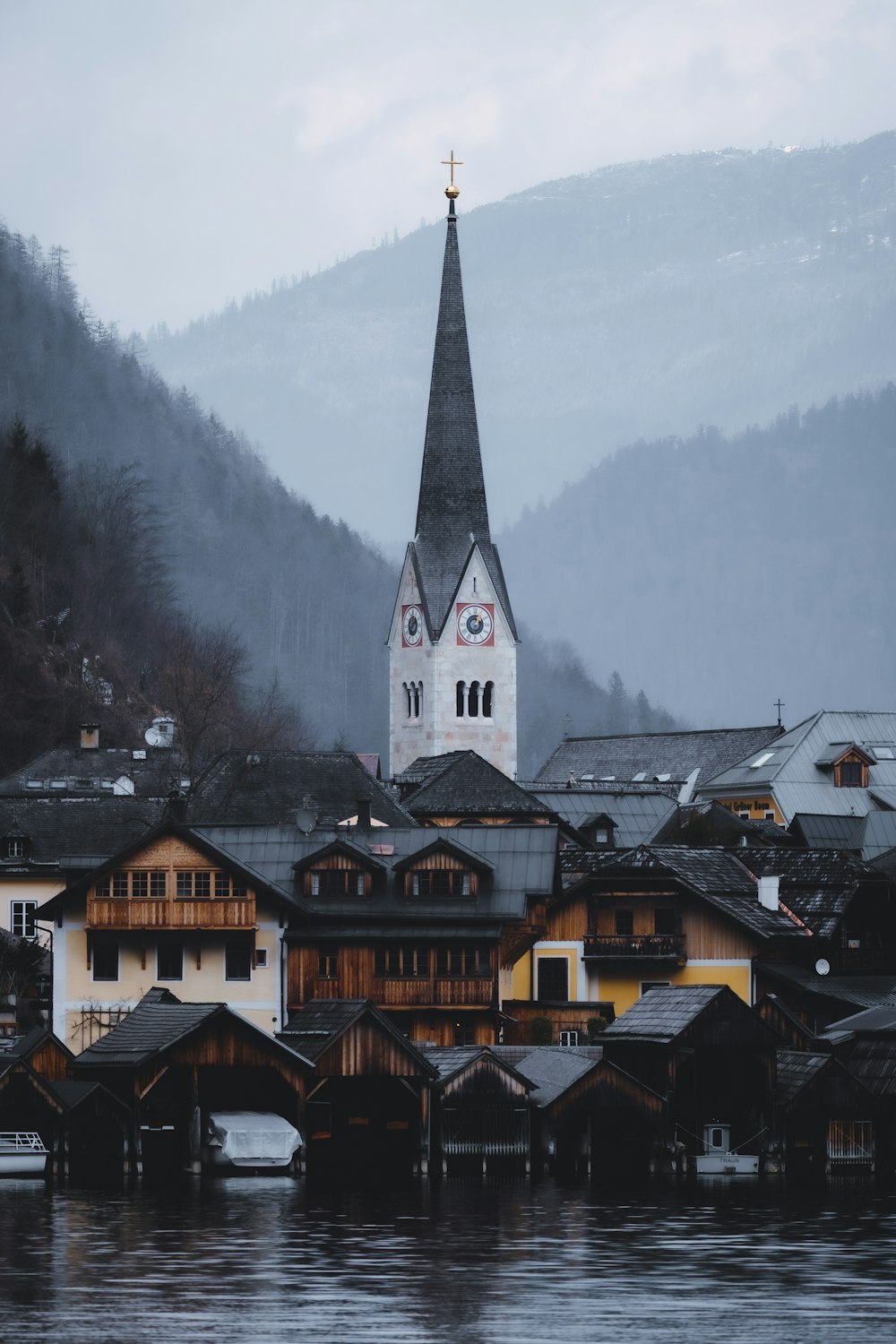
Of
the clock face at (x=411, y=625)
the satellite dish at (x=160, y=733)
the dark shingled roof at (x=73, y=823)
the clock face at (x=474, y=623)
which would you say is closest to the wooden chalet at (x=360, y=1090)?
the dark shingled roof at (x=73, y=823)

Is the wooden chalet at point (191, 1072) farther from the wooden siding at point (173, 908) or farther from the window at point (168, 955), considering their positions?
the window at point (168, 955)

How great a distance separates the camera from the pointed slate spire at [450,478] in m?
150

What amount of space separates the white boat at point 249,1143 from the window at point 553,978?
673 inches

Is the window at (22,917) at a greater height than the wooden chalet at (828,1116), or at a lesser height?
greater

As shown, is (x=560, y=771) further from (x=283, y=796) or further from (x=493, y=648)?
(x=283, y=796)

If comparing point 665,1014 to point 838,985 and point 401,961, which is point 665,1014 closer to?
point 401,961

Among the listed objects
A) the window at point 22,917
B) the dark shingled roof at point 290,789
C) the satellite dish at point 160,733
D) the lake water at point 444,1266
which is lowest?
the lake water at point 444,1266

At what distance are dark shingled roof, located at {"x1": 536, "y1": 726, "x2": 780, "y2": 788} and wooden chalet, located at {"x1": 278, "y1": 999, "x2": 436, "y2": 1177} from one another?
258ft

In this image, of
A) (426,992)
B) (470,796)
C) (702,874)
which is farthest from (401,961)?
(470,796)

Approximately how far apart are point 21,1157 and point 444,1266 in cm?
1761

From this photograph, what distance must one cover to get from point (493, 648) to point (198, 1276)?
347 feet

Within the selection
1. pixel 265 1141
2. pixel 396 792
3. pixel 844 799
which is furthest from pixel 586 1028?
pixel 844 799

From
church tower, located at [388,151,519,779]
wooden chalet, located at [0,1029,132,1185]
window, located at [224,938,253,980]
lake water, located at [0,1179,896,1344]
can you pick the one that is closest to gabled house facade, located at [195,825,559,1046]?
window, located at [224,938,253,980]

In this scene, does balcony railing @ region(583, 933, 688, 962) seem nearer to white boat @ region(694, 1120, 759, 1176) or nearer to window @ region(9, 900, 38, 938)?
white boat @ region(694, 1120, 759, 1176)
